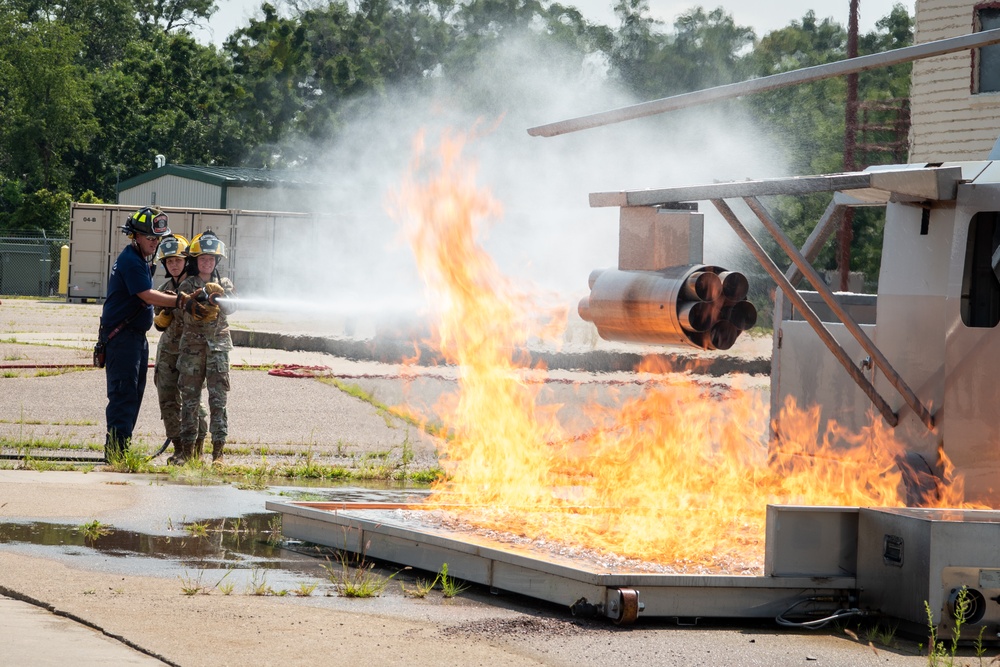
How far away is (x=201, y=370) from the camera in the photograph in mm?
11008

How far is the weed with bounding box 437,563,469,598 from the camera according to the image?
253 inches

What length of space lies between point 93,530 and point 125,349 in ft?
10.2

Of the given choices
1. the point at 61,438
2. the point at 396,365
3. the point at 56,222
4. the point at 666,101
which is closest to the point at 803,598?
the point at 666,101

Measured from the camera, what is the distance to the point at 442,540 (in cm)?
675

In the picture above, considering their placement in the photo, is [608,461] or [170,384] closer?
[608,461]

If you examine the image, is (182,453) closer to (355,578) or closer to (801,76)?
(355,578)

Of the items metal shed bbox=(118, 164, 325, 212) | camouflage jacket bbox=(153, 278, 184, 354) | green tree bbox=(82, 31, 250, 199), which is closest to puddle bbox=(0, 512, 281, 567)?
camouflage jacket bbox=(153, 278, 184, 354)

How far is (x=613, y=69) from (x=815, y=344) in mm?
34217

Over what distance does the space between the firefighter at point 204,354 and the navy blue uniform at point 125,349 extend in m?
0.40

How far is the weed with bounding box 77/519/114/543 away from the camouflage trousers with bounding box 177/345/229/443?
3.09m

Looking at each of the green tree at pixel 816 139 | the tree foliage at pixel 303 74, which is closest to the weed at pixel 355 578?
the green tree at pixel 816 139

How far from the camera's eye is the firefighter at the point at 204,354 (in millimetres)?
10906

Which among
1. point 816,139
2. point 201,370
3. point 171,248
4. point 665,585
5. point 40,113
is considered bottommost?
point 665,585

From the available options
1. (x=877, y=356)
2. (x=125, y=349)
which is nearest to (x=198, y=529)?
(x=125, y=349)
